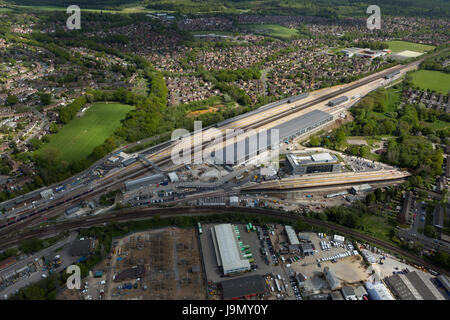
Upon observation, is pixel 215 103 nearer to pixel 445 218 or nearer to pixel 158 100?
pixel 158 100

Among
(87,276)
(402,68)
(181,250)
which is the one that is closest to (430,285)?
(181,250)

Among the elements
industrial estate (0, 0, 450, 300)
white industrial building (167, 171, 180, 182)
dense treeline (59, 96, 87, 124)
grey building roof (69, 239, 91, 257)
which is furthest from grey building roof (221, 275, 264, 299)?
dense treeline (59, 96, 87, 124)

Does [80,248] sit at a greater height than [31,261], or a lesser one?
greater

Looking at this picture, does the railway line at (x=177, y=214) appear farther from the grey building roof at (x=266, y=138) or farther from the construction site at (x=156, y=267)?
the grey building roof at (x=266, y=138)

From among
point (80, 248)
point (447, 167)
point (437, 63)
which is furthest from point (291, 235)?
point (437, 63)

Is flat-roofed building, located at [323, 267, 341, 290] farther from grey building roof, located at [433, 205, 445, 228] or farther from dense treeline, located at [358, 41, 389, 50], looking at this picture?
dense treeline, located at [358, 41, 389, 50]

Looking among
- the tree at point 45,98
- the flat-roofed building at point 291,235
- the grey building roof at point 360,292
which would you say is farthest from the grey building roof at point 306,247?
the tree at point 45,98

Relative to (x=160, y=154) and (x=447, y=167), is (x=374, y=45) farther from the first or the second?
(x=160, y=154)
